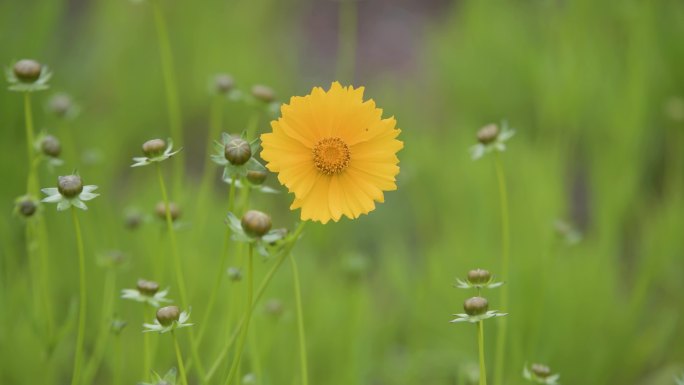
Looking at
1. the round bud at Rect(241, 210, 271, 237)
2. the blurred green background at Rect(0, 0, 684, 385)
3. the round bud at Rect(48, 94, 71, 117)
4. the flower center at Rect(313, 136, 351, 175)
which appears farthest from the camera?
the blurred green background at Rect(0, 0, 684, 385)

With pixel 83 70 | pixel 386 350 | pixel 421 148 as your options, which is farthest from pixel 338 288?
pixel 83 70

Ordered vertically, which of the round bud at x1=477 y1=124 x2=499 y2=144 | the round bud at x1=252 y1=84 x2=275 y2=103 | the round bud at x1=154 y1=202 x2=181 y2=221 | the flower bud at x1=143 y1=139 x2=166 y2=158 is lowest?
the round bud at x1=154 y1=202 x2=181 y2=221

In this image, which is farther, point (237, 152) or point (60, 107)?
point (60, 107)

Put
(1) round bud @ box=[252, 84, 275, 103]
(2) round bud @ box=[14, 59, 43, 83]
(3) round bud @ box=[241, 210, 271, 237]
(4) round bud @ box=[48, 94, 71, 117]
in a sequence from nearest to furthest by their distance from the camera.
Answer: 1. (3) round bud @ box=[241, 210, 271, 237]
2. (2) round bud @ box=[14, 59, 43, 83]
3. (1) round bud @ box=[252, 84, 275, 103]
4. (4) round bud @ box=[48, 94, 71, 117]

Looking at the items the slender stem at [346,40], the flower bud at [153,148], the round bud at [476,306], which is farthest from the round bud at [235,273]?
the slender stem at [346,40]

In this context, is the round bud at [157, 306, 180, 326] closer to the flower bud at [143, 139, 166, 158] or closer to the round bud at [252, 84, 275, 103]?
the flower bud at [143, 139, 166, 158]

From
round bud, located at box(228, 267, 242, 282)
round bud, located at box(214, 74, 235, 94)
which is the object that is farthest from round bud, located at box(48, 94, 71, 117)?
round bud, located at box(228, 267, 242, 282)

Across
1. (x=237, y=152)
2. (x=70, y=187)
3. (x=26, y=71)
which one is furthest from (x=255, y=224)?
(x=26, y=71)

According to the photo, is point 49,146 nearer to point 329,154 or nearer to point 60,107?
point 60,107
